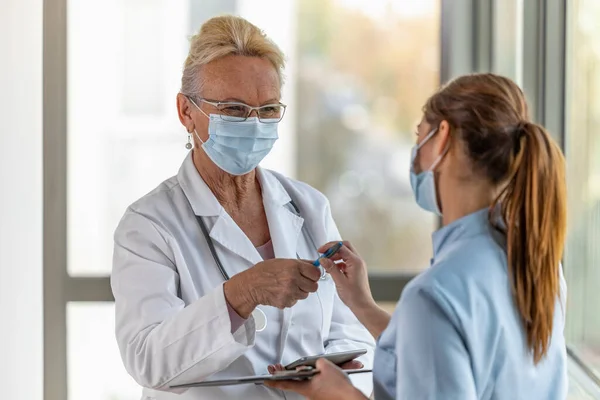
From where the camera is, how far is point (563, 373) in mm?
1467

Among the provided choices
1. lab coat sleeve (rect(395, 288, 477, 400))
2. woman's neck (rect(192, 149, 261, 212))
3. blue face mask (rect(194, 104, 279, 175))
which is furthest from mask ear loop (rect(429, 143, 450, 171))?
woman's neck (rect(192, 149, 261, 212))

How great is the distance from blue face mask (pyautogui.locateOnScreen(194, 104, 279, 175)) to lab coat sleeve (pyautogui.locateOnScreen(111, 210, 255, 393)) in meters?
0.27

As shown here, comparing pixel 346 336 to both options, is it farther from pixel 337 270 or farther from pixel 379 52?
pixel 379 52

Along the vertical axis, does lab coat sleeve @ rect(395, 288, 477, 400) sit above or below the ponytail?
below

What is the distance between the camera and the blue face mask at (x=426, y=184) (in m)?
A: 1.48

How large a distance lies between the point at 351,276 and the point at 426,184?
0.57 m

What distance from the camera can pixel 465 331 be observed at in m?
1.29

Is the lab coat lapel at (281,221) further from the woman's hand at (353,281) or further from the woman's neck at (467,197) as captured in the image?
the woman's neck at (467,197)

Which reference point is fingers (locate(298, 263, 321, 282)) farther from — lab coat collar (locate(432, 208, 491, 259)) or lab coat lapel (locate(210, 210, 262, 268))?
lab coat collar (locate(432, 208, 491, 259))

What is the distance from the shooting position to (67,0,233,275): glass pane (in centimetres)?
315

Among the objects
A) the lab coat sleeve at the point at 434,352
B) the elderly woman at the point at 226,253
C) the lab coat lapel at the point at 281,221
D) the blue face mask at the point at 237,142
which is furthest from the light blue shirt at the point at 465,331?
the blue face mask at the point at 237,142

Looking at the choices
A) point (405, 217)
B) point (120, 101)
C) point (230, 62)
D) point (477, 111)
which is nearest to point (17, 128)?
point (120, 101)

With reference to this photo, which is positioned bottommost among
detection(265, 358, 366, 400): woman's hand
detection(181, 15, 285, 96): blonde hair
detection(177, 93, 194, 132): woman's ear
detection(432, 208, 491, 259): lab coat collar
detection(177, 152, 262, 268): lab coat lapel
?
detection(265, 358, 366, 400): woman's hand

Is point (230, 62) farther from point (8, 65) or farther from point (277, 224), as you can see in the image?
point (8, 65)
